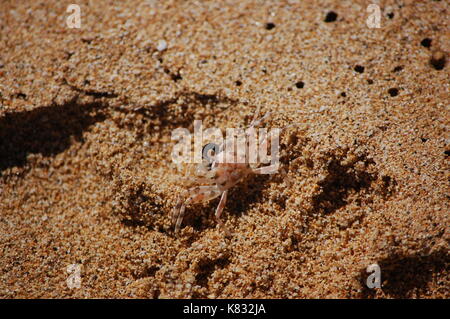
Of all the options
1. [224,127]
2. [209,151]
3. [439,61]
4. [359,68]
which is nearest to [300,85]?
[359,68]

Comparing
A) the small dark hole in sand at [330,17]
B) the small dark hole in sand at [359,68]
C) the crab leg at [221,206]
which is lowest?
the crab leg at [221,206]

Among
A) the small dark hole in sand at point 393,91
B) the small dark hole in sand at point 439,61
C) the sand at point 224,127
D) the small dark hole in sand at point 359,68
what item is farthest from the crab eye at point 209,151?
the small dark hole in sand at point 439,61

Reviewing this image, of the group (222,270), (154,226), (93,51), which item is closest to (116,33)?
(93,51)

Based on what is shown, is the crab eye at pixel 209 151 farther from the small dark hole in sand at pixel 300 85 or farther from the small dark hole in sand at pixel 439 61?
the small dark hole in sand at pixel 439 61

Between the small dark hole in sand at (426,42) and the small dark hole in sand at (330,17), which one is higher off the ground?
the small dark hole in sand at (330,17)

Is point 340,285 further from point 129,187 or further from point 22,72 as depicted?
point 22,72

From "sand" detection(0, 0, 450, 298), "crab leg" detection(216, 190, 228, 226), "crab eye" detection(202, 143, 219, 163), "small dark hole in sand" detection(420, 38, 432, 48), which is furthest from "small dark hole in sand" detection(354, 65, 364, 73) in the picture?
"crab leg" detection(216, 190, 228, 226)
